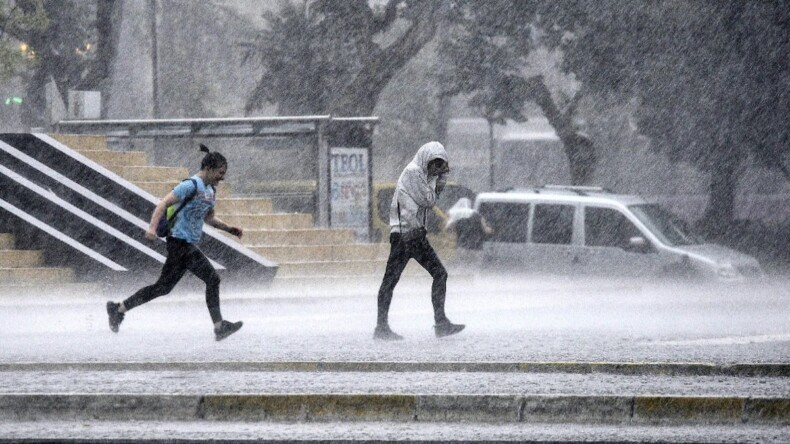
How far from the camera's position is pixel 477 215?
1822 centimetres

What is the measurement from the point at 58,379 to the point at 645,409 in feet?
12.5

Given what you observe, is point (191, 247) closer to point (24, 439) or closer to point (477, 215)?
point (24, 439)

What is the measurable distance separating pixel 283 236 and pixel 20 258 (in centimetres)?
421

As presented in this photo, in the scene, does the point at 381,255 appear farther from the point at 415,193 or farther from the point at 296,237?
the point at 415,193

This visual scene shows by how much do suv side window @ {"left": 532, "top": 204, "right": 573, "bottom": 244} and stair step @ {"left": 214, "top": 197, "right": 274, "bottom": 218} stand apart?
14.6 ft

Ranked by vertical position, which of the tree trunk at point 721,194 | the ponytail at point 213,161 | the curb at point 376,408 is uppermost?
the ponytail at point 213,161

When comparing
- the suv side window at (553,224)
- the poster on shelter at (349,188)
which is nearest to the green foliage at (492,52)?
the poster on shelter at (349,188)

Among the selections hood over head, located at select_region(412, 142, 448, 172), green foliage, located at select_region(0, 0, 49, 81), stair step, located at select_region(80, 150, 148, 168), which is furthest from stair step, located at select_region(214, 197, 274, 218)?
green foliage, located at select_region(0, 0, 49, 81)

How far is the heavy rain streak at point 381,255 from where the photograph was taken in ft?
25.7

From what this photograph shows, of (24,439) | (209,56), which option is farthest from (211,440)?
(209,56)

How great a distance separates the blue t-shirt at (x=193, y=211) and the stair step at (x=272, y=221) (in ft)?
26.9

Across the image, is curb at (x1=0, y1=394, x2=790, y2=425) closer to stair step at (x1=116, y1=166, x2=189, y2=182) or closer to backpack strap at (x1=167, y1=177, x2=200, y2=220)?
backpack strap at (x1=167, y1=177, x2=200, y2=220)

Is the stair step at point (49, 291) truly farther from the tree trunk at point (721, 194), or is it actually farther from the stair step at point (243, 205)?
the tree trunk at point (721, 194)

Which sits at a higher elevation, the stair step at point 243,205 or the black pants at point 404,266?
the black pants at point 404,266
